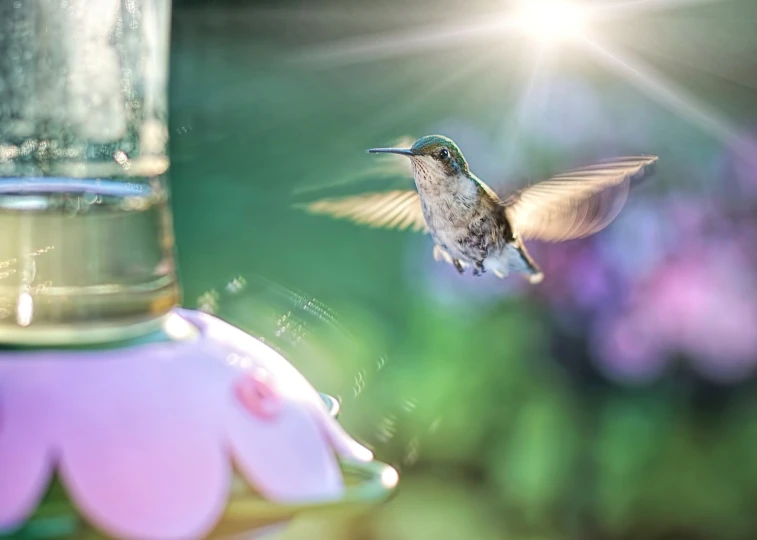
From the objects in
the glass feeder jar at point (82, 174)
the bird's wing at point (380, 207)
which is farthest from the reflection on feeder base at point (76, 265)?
the bird's wing at point (380, 207)

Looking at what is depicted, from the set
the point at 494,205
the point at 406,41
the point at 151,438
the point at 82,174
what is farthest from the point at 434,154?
the point at 406,41

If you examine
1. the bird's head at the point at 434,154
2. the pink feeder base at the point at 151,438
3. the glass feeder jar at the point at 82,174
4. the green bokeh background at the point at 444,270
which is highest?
the glass feeder jar at the point at 82,174

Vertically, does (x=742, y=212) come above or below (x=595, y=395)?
above

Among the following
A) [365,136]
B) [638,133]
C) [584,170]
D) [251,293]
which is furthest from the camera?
[365,136]

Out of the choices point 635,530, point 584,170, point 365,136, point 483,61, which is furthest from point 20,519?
point 483,61

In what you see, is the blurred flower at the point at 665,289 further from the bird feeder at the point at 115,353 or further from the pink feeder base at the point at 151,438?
the pink feeder base at the point at 151,438

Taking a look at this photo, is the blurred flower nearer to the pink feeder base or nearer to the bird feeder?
the bird feeder

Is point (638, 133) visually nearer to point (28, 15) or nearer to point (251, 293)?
point (251, 293)
